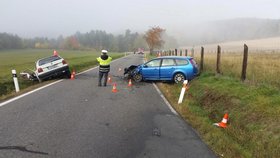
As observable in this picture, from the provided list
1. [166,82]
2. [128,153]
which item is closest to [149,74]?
[166,82]

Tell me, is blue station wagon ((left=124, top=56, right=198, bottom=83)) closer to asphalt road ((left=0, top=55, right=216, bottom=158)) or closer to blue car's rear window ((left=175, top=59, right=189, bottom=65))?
blue car's rear window ((left=175, top=59, right=189, bottom=65))

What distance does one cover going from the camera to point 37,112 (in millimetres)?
8328

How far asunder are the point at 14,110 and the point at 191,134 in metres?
5.07

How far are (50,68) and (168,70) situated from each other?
22.1 feet

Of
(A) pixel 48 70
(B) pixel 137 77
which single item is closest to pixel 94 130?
(B) pixel 137 77

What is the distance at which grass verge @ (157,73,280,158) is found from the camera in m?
5.92

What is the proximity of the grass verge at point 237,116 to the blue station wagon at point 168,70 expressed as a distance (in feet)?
11.4

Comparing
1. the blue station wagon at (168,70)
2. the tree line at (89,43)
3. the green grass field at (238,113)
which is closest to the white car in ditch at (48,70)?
the blue station wagon at (168,70)

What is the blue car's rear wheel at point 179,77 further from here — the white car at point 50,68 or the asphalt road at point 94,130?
the white car at point 50,68

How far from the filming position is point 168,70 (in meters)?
15.8

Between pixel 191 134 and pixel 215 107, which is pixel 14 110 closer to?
pixel 191 134

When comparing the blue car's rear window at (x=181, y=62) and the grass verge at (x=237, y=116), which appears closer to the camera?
the grass verge at (x=237, y=116)

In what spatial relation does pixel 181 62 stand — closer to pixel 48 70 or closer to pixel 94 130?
pixel 48 70

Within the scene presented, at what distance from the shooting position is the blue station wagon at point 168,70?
1552 centimetres
